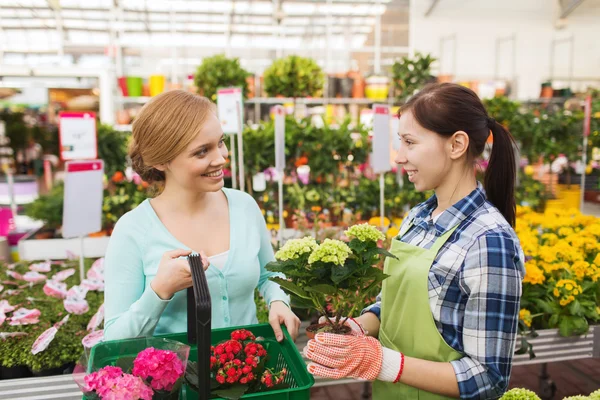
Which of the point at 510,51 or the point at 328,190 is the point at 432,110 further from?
the point at 510,51

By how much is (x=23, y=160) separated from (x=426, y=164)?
6.31 metres

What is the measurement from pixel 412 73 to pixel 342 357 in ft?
12.4

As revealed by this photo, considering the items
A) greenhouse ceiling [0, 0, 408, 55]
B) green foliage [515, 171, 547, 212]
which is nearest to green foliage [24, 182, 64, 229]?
green foliage [515, 171, 547, 212]

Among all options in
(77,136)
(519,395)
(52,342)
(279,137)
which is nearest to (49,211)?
(77,136)

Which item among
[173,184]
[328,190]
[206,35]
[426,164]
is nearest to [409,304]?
[426,164]

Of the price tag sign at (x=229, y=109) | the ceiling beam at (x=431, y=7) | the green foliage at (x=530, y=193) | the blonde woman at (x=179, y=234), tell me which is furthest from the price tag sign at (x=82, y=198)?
the ceiling beam at (x=431, y=7)

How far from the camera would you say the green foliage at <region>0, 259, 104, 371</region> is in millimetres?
1786

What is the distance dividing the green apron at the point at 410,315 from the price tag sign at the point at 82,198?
1590 mm

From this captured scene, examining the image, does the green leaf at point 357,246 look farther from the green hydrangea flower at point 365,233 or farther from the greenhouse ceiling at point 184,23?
the greenhouse ceiling at point 184,23

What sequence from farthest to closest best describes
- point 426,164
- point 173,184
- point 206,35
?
point 206,35
point 173,184
point 426,164

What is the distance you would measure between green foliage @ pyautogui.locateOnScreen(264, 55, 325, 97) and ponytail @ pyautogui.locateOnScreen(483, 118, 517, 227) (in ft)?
10.7

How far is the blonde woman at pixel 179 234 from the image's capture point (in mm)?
1189

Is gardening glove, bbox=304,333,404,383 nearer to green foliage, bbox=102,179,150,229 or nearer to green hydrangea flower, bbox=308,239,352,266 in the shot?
green hydrangea flower, bbox=308,239,352,266

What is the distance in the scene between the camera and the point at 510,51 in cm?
1131
